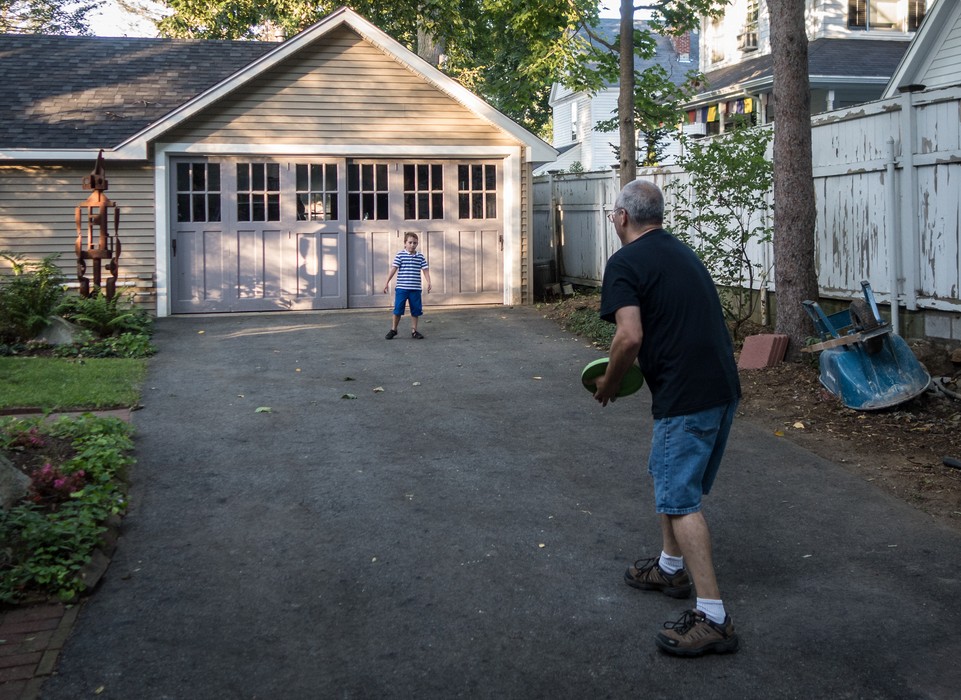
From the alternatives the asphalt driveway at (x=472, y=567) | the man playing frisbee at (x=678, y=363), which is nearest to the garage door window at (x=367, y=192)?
the asphalt driveway at (x=472, y=567)

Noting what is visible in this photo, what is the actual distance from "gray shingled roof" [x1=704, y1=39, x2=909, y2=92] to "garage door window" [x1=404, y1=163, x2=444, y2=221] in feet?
24.1

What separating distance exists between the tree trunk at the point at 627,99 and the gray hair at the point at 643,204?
10.7 m

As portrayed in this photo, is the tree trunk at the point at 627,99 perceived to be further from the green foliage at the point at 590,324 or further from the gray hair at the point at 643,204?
the gray hair at the point at 643,204

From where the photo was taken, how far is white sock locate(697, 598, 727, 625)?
4344mm

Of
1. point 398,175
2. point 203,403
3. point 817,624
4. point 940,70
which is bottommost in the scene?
point 817,624

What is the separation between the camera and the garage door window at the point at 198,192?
17016 mm

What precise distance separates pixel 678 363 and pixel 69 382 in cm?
766

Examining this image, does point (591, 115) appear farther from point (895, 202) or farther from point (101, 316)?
point (895, 202)

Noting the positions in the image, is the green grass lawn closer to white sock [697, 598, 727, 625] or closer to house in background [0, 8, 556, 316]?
house in background [0, 8, 556, 316]

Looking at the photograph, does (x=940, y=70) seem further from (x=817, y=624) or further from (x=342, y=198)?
(x=817, y=624)

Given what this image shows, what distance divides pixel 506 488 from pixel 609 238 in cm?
1143

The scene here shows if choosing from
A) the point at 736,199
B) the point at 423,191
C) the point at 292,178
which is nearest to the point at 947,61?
the point at 736,199

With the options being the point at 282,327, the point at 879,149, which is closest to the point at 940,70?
the point at 879,149

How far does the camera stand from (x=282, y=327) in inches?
610
